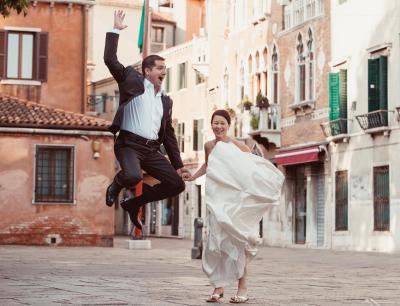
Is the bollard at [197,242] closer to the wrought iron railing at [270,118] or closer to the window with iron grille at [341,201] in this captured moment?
the window with iron grille at [341,201]

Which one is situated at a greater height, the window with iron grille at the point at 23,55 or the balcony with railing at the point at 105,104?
the balcony with railing at the point at 105,104

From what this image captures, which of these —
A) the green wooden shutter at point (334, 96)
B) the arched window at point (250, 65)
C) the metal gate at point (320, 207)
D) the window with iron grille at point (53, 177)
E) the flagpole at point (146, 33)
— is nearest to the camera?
the window with iron grille at point (53, 177)

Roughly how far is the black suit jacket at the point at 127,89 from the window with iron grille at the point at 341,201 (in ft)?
82.7

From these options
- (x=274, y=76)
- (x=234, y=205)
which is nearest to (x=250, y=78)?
(x=274, y=76)

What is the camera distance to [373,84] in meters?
34.3

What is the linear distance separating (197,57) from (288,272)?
118 ft

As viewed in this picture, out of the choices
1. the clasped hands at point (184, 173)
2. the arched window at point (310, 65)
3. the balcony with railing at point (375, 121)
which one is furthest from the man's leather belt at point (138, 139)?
the arched window at point (310, 65)

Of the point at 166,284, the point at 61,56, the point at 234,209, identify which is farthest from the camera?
the point at 61,56

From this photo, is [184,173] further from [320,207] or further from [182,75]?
[182,75]

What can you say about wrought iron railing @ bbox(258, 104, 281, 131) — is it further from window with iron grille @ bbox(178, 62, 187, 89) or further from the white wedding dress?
the white wedding dress

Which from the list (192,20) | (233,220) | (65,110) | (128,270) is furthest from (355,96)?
(192,20)

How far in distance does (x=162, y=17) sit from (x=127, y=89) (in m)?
53.8

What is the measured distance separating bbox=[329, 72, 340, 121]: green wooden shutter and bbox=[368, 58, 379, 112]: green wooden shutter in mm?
2505

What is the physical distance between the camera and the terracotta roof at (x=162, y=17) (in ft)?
211
